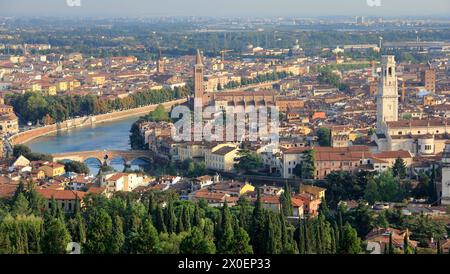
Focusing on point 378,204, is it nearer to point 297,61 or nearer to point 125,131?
point 125,131

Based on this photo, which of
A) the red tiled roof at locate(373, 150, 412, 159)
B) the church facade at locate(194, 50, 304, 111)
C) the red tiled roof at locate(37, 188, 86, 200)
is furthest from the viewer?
the church facade at locate(194, 50, 304, 111)

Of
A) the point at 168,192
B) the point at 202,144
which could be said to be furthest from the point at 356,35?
the point at 168,192

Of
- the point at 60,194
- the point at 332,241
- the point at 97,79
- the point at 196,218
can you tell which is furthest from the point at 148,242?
the point at 97,79

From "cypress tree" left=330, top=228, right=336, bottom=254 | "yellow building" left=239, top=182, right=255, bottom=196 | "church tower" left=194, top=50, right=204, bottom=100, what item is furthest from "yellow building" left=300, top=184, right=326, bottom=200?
"church tower" left=194, top=50, right=204, bottom=100

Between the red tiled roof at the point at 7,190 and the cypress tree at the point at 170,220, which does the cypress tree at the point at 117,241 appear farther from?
the red tiled roof at the point at 7,190

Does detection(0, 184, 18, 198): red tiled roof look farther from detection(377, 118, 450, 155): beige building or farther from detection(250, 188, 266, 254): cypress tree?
detection(377, 118, 450, 155): beige building

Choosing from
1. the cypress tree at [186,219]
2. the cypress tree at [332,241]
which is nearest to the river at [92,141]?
the cypress tree at [186,219]
